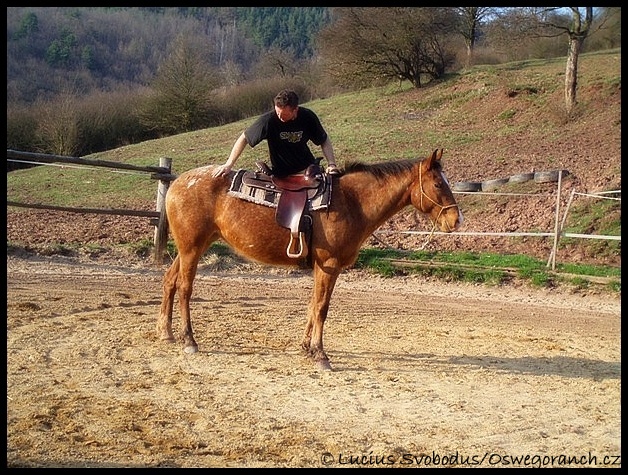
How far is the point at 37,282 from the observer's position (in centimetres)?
976

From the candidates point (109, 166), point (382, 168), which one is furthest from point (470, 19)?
point (382, 168)

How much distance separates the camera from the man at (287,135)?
263 inches

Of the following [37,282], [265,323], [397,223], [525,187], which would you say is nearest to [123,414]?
[265,323]

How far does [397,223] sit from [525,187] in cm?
366

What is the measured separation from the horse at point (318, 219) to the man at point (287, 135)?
0.99 feet

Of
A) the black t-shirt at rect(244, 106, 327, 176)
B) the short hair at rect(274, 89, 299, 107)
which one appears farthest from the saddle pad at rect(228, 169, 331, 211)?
the short hair at rect(274, 89, 299, 107)

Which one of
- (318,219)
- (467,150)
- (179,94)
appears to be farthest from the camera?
(179,94)

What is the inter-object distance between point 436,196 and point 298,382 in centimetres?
246

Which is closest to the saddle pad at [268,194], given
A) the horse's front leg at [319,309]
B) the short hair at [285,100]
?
the horse's front leg at [319,309]

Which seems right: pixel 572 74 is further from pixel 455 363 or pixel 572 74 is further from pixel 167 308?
pixel 167 308

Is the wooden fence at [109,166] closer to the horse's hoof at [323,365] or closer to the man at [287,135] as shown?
the man at [287,135]

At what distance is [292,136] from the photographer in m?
6.82

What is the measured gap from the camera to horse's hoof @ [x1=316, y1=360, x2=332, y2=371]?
6.44 m

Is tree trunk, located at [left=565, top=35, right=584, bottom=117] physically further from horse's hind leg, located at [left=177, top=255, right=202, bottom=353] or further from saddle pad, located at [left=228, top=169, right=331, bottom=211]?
horse's hind leg, located at [left=177, top=255, right=202, bottom=353]
